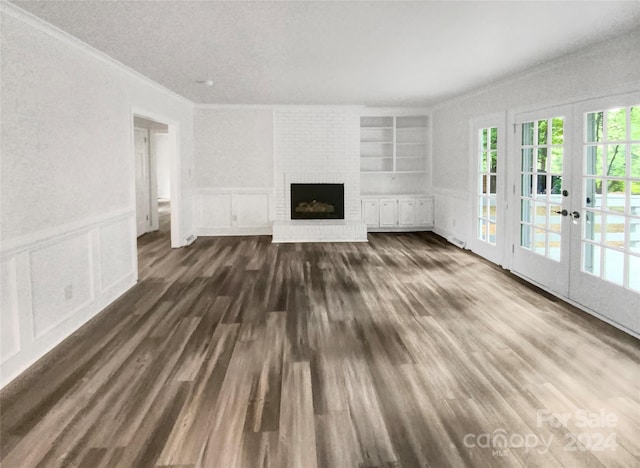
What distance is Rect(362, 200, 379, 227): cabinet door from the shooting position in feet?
31.1

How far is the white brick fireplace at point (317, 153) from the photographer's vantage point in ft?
29.4

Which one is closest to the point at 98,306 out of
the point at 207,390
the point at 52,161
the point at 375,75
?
the point at 52,161

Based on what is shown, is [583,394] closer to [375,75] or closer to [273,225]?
[375,75]

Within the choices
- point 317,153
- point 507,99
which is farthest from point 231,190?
point 507,99

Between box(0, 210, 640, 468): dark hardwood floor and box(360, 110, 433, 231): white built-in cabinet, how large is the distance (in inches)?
171

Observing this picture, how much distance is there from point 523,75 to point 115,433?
554 centimetres

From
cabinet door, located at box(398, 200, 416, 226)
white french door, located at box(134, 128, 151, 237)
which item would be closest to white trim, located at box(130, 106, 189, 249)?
white french door, located at box(134, 128, 151, 237)

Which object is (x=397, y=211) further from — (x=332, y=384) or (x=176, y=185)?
(x=332, y=384)

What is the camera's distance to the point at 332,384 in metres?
2.97

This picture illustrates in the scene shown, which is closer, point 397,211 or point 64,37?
point 64,37

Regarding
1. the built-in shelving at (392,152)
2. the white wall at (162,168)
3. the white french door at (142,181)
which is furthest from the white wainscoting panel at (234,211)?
the white wall at (162,168)

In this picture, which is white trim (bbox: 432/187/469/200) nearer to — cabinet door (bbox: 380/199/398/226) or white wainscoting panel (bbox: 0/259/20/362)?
cabinet door (bbox: 380/199/398/226)

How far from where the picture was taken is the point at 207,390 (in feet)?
9.50

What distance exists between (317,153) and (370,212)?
1.64 metres
